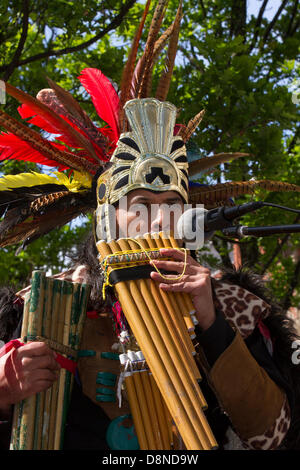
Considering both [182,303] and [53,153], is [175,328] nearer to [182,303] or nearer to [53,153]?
[182,303]

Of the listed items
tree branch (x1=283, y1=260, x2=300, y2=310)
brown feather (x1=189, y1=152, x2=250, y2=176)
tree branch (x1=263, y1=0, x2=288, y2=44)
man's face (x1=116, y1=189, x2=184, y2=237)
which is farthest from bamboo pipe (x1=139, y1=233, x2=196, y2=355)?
tree branch (x1=263, y1=0, x2=288, y2=44)

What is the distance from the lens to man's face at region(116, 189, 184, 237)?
2.17m

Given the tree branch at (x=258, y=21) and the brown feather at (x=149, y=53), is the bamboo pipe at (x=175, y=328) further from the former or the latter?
the tree branch at (x=258, y=21)

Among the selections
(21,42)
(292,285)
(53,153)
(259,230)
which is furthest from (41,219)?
(292,285)

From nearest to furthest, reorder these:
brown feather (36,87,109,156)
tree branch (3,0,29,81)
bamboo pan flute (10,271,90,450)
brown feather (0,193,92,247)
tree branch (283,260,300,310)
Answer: bamboo pan flute (10,271,90,450) < brown feather (0,193,92,247) < brown feather (36,87,109,156) < tree branch (3,0,29,81) < tree branch (283,260,300,310)

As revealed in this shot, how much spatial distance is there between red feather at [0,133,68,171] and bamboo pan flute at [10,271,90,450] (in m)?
0.84

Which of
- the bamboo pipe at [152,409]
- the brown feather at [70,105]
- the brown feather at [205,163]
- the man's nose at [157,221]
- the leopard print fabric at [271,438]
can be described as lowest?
the leopard print fabric at [271,438]

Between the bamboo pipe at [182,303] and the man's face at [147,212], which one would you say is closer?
the bamboo pipe at [182,303]

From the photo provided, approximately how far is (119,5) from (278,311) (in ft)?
9.94

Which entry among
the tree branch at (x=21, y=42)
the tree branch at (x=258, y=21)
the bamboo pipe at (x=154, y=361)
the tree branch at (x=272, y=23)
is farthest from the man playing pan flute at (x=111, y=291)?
the tree branch at (x=272, y=23)

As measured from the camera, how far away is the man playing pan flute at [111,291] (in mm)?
1920

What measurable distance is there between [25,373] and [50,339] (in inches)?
6.3

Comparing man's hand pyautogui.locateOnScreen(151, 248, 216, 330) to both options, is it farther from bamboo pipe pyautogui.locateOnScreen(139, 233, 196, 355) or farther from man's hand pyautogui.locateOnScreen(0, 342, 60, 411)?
man's hand pyautogui.locateOnScreen(0, 342, 60, 411)

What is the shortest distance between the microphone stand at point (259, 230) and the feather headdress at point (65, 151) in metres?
0.98
